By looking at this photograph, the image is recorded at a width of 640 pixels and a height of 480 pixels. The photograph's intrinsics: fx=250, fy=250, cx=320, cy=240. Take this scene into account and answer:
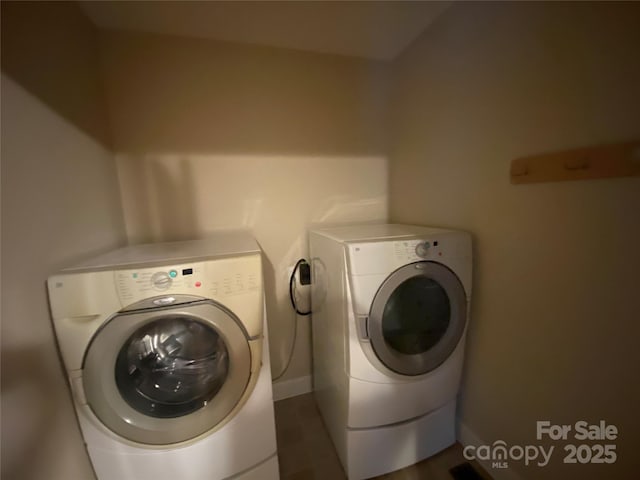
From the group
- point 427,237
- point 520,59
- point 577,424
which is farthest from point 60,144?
point 577,424

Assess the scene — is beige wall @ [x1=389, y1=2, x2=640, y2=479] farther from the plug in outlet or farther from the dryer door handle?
the plug in outlet

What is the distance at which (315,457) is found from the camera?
3.82ft

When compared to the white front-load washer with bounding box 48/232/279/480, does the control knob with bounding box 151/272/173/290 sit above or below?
above

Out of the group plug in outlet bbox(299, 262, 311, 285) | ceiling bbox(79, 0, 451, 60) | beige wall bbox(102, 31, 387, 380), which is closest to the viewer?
ceiling bbox(79, 0, 451, 60)

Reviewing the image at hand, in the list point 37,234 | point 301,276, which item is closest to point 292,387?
point 301,276

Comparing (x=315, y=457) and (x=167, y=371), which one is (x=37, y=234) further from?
(x=315, y=457)

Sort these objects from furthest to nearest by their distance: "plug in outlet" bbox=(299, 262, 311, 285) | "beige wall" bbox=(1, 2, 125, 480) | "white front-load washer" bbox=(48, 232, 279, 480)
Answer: "plug in outlet" bbox=(299, 262, 311, 285)
"white front-load washer" bbox=(48, 232, 279, 480)
"beige wall" bbox=(1, 2, 125, 480)

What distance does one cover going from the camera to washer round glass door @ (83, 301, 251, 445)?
72cm

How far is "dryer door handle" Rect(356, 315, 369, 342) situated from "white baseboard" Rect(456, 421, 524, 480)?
785 mm

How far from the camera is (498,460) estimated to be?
40.5 inches

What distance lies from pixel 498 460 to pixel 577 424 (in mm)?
407

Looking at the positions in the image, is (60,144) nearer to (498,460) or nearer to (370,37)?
(370,37)

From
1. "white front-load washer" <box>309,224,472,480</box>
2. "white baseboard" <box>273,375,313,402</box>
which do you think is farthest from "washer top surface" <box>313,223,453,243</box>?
"white baseboard" <box>273,375,313,402</box>

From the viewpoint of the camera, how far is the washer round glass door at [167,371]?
72 centimetres
